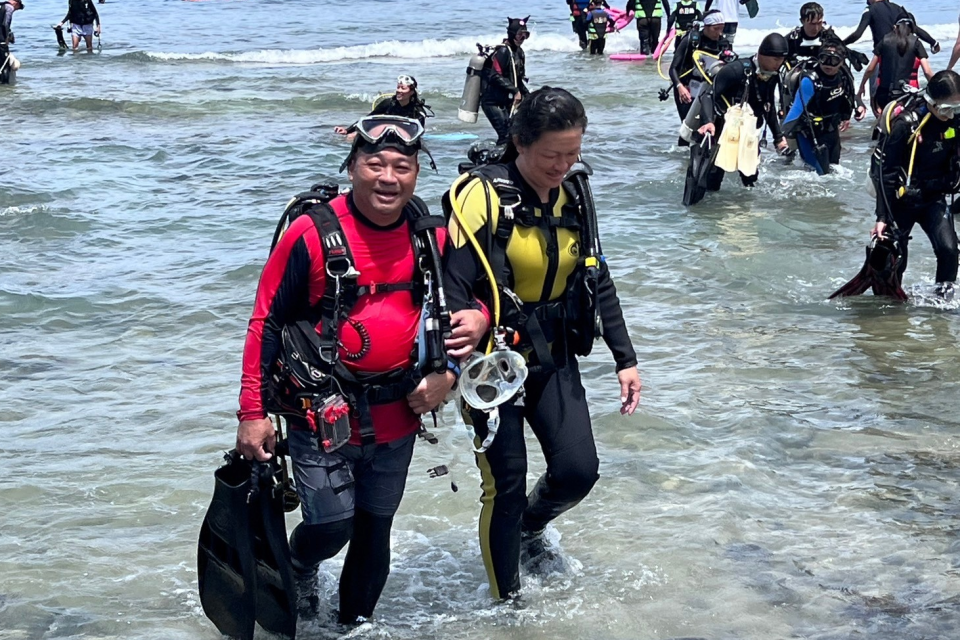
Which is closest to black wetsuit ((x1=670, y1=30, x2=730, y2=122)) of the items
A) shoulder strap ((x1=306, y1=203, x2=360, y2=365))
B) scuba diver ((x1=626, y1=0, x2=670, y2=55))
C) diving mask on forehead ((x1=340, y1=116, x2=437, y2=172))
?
diving mask on forehead ((x1=340, y1=116, x2=437, y2=172))

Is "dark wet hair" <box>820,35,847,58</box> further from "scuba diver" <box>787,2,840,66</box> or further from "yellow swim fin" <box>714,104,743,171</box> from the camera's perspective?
"scuba diver" <box>787,2,840,66</box>

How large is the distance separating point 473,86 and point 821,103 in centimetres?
403

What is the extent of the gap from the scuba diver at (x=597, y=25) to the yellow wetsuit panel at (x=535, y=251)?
871 inches

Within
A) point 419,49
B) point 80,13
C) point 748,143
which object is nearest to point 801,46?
point 748,143

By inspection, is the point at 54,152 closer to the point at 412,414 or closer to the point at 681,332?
the point at 681,332

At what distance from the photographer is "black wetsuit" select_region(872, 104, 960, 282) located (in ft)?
24.7

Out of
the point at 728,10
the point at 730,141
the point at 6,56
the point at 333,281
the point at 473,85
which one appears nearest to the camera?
the point at 333,281

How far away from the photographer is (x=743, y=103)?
36.1ft

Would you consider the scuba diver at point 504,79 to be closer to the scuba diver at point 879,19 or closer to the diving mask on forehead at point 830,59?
the diving mask on forehead at point 830,59

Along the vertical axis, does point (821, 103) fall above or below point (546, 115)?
below

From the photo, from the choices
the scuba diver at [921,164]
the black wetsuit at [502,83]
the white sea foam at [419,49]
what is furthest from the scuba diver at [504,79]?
the white sea foam at [419,49]

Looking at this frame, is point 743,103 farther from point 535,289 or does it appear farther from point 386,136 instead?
point 386,136

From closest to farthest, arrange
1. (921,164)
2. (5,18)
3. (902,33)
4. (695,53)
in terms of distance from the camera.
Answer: (921,164) → (695,53) → (902,33) → (5,18)

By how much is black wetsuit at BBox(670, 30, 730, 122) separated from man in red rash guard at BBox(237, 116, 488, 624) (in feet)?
31.3
